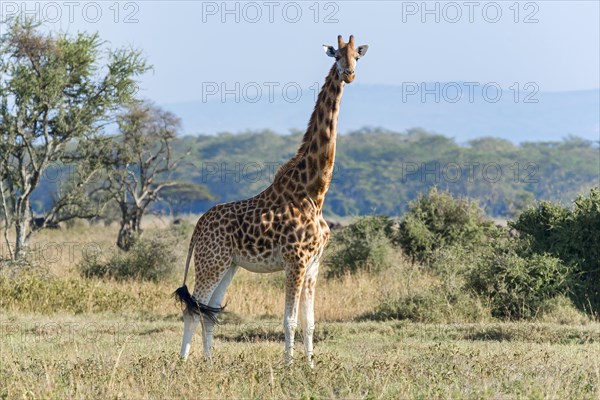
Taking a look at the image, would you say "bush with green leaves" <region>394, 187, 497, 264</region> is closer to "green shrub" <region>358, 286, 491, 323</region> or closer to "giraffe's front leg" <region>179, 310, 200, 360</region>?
"green shrub" <region>358, 286, 491, 323</region>

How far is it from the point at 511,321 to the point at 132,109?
15.8 meters

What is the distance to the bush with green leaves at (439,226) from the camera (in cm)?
2080

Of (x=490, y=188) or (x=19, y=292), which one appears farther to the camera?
(x=490, y=188)

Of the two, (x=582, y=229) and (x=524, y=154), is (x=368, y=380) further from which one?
(x=524, y=154)

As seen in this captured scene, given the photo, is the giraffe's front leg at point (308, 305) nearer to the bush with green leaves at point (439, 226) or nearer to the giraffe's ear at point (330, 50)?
the giraffe's ear at point (330, 50)

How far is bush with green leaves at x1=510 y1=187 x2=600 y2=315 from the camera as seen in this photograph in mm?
16000

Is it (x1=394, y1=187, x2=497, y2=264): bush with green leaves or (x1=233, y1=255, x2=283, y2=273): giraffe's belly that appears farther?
(x1=394, y1=187, x2=497, y2=264): bush with green leaves

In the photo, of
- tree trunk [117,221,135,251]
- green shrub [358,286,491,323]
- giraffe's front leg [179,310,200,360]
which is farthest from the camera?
tree trunk [117,221,135,251]

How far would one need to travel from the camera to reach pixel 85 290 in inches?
669

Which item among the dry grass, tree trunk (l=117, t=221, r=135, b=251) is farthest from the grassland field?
tree trunk (l=117, t=221, r=135, b=251)

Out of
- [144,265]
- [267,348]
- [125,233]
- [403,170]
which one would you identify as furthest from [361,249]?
[403,170]

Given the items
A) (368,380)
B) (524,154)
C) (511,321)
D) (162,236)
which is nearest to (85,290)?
(162,236)

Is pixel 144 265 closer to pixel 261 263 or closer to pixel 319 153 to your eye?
pixel 261 263

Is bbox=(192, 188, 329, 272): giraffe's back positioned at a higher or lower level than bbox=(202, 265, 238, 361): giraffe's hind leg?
higher
